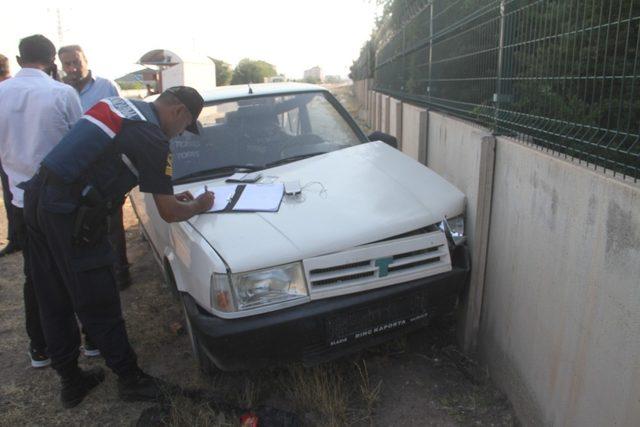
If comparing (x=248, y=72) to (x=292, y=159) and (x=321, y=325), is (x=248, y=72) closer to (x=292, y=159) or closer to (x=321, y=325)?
(x=292, y=159)

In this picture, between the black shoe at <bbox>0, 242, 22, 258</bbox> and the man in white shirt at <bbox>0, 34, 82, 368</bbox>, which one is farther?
the black shoe at <bbox>0, 242, 22, 258</bbox>

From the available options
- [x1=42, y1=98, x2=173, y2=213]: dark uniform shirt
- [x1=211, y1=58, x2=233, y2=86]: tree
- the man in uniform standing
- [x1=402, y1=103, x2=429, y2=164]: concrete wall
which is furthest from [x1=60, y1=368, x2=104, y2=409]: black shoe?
[x1=211, y1=58, x2=233, y2=86]: tree

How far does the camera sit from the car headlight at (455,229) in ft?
10.1

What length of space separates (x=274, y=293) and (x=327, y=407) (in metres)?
0.69

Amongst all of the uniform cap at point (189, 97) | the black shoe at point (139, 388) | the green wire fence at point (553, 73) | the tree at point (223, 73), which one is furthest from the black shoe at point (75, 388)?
the tree at point (223, 73)

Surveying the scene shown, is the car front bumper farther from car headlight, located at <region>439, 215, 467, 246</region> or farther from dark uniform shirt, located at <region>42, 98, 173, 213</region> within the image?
dark uniform shirt, located at <region>42, 98, 173, 213</region>

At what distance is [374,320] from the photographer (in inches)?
112

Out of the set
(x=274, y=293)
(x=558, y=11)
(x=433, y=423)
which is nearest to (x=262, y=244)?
(x=274, y=293)

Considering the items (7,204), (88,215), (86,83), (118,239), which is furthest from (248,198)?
(7,204)

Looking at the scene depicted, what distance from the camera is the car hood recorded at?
8.84ft

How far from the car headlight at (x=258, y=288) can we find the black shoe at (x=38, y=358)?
1.75m

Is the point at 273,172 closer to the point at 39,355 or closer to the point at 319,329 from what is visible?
the point at 319,329

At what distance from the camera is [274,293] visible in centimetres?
267

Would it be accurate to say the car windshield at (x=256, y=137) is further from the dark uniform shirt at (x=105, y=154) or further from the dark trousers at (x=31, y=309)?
the dark trousers at (x=31, y=309)
